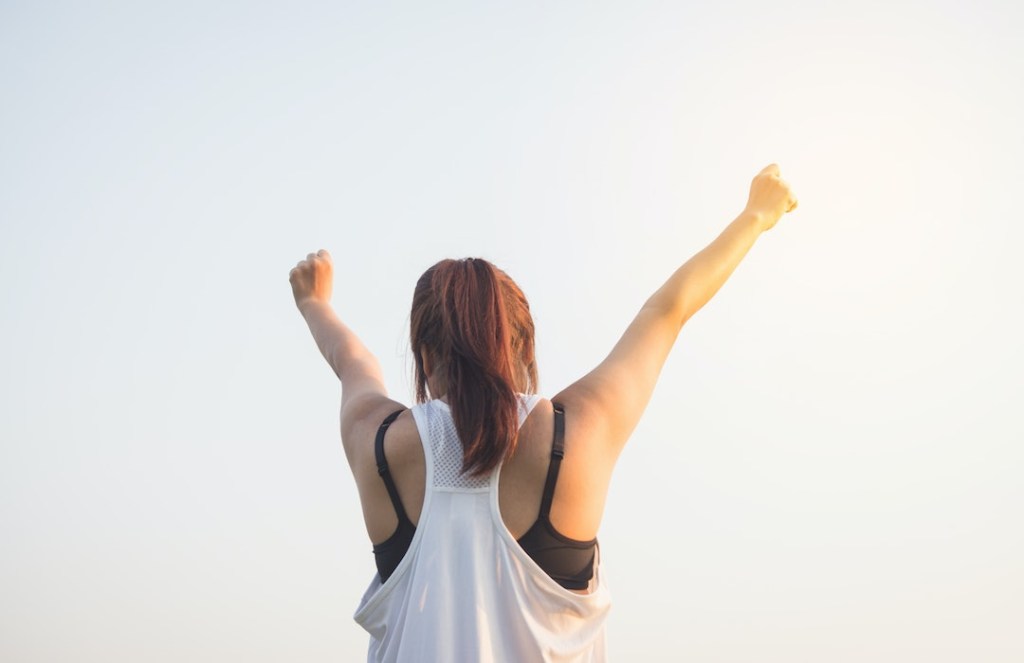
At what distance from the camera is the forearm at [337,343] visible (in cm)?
369

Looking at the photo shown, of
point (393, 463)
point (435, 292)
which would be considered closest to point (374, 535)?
point (393, 463)

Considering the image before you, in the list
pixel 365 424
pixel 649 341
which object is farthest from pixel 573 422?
pixel 365 424

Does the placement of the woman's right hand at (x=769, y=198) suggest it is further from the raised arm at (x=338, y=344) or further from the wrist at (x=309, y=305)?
the wrist at (x=309, y=305)

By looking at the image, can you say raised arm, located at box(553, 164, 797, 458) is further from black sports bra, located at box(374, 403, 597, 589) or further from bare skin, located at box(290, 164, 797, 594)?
black sports bra, located at box(374, 403, 597, 589)

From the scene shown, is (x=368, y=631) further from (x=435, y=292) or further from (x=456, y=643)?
(x=435, y=292)

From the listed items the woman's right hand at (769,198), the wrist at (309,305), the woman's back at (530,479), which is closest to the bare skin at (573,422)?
the woman's back at (530,479)

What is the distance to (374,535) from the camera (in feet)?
10.7

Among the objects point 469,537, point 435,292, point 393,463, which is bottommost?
point 469,537

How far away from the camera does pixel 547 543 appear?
3105 mm

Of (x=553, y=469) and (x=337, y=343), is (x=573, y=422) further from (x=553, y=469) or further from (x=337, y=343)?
(x=337, y=343)

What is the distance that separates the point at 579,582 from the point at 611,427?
→ 441 mm

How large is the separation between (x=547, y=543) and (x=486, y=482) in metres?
0.24

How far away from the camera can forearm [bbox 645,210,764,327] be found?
346cm

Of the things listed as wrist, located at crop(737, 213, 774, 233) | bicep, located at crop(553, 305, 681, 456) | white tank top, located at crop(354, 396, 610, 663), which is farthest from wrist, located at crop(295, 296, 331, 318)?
wrist, located at crop(737, 213, 774, 233)
